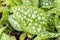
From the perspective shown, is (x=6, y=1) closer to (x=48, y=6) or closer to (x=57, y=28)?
(x=48, y=6)

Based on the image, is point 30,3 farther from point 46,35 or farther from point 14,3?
point 46,35

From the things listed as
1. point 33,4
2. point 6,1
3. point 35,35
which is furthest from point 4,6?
point 35,35

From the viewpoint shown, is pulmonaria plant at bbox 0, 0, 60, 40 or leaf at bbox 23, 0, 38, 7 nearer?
pulmonaria plant at bbox 0, 0, 60, 40

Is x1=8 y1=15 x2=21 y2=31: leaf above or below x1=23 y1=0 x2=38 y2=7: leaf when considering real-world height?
below

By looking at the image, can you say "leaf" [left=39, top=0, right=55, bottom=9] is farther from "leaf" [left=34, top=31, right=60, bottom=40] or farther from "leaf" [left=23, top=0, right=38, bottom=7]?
"leaf" [left=34, top=31, right=60, bottom=40]

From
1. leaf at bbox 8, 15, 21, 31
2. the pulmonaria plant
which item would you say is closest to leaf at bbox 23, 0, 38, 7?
the pulmonaria plant

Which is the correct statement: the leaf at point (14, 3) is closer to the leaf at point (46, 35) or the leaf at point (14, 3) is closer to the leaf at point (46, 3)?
the leaf at point (46, 3)

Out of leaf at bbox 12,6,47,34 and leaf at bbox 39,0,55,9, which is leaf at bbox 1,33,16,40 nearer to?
leaf at bbox 12,6,47,34

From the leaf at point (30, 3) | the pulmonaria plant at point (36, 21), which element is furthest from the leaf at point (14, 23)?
the leaf at point (30, 3)

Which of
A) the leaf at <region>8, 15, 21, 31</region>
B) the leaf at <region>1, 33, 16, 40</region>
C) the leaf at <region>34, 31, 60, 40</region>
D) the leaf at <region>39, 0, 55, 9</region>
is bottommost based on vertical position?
the leaf at <region>1, 33, 16, 40</region>
